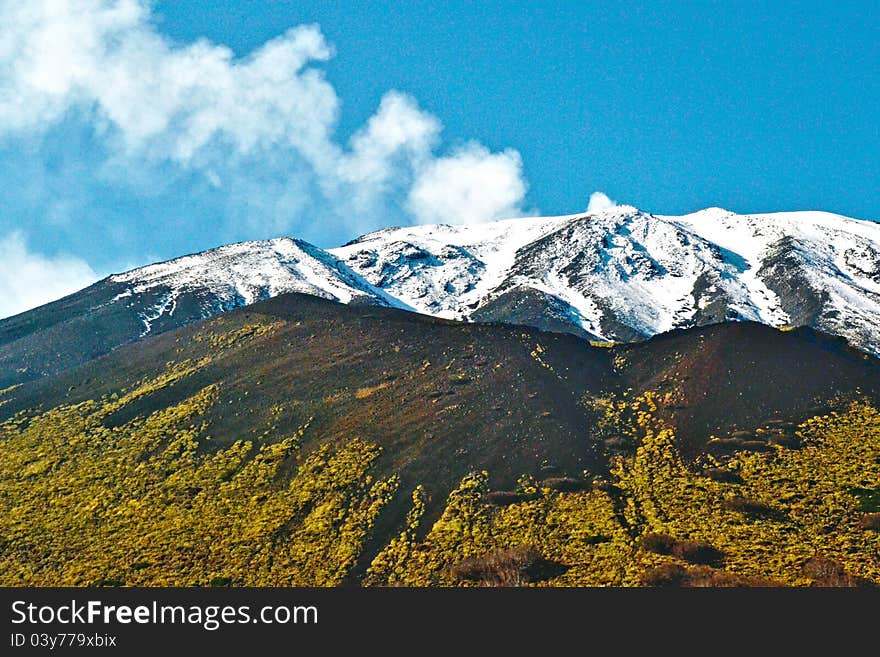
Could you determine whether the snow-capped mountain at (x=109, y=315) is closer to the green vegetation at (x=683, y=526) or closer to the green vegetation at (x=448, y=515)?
the green vegetation at (x=448, y=515)

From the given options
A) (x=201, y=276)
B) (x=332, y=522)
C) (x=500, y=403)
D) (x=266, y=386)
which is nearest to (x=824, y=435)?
(x=500, y=403)

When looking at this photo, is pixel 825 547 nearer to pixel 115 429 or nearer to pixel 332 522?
pixel 332 522

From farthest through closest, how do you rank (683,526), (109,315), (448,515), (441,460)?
(109,315)
(441,460)
(448,515)
(683,526)

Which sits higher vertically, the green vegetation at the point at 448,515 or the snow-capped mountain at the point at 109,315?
the snow-capped mountain at the point at 109,315

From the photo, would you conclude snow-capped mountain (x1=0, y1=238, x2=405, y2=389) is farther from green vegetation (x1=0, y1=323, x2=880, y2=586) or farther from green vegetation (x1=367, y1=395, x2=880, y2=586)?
green vegetation (x1=367, y1=395, x2=880, y2=586)

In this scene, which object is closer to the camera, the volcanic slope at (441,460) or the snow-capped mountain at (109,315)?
the volcanic slope at (441,460)

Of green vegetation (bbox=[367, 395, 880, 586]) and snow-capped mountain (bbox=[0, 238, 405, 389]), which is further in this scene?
snow-capped mountain (bbox=[0, 238, 405, 389])

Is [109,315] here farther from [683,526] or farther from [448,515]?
[683,526]

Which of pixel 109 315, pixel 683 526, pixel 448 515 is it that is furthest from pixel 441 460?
pixel 109 315

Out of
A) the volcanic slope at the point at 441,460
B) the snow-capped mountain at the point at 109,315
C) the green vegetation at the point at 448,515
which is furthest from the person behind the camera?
the snow-capped mountain at the point at 109,315

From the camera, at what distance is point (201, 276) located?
199500 mm

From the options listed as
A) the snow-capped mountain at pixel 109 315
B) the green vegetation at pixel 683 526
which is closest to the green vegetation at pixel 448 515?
the green vegetation at pixel 683 526

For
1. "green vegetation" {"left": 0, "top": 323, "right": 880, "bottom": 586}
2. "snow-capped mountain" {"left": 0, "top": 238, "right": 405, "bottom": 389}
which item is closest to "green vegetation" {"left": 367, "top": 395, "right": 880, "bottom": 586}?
"green vegetation" {"left": 0, "top": 323, "right": 880, "bottom": 586}

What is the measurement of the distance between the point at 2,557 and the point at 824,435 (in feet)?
146
